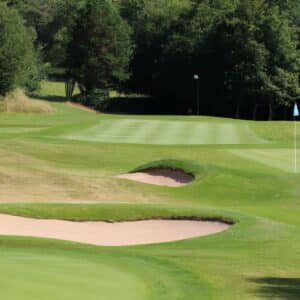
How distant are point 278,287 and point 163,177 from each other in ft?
51.3

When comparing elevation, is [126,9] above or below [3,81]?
above

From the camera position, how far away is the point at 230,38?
84.1m

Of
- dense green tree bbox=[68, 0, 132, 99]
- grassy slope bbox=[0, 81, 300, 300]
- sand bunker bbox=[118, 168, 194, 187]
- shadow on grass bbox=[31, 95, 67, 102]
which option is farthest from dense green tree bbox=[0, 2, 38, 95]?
sand bunker bbox=[118, 168, 194, 187]

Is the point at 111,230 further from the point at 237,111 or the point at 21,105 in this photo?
the point at 237,111

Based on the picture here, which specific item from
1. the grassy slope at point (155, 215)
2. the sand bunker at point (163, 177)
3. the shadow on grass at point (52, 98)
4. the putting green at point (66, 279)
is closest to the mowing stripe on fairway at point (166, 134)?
the grassy slope at point (155, 215)

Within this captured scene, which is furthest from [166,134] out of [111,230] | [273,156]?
[111,230]

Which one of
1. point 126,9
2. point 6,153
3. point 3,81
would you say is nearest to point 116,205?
point 6,153

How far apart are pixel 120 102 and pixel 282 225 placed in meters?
80.6

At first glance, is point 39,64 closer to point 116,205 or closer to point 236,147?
point 236,147

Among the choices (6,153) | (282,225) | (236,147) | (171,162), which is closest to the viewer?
(282,225)

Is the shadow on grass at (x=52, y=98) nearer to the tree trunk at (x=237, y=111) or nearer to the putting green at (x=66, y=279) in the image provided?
the tree trunk at (x=237, y=111)

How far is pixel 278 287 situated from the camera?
10281 mm

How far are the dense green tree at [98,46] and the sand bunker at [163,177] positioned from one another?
6676 centimetres

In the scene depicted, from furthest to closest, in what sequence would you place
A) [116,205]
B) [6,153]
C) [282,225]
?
1. [6,153]
2. [116,205]
3. [282,225]
